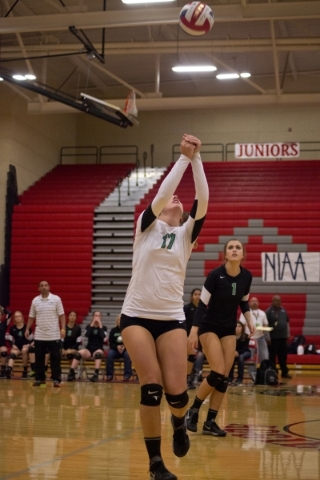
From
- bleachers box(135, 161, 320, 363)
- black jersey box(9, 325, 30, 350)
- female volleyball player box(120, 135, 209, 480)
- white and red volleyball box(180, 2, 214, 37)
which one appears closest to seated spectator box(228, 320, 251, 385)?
bleachers box(135, 161, 320, 363)

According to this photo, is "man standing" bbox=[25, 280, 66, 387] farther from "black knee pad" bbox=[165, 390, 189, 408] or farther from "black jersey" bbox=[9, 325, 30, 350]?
"black knee pad" bbox=[165, 390, 189, 408]

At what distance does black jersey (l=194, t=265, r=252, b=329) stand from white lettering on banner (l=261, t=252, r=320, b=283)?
13.5 metres

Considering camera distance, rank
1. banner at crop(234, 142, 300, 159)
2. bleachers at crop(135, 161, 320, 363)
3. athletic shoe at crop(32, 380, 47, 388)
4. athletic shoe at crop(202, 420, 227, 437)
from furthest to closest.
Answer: banner at crop(234, 142, 300, 159) → bleachers at crop(135, 161, 320, 363) → athletic shoe at crop(32, 380, 47, 388) → athletic shoe at crop(202, 420, 227, 437)

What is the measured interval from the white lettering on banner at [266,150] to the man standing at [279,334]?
672 cm

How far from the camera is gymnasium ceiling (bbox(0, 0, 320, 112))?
53.0ft

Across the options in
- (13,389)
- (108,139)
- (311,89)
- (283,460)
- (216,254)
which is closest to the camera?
(283,460)

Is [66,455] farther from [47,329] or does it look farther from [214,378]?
[47,329]

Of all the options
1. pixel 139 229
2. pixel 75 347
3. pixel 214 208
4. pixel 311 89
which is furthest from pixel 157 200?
pixel 311 89

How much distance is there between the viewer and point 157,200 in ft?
15.8

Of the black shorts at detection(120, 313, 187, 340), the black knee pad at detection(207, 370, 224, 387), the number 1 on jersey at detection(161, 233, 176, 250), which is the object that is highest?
the number 1 on jersey at detection(161, 233, 176, 250)

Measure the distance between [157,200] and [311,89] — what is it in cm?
2353

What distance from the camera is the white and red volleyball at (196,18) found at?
1123 centimetres

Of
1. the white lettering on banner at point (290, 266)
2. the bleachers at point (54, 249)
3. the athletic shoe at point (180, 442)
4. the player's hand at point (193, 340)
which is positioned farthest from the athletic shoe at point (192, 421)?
the bleachers at point (54, 249)

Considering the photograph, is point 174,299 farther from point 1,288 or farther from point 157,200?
point 1,288
